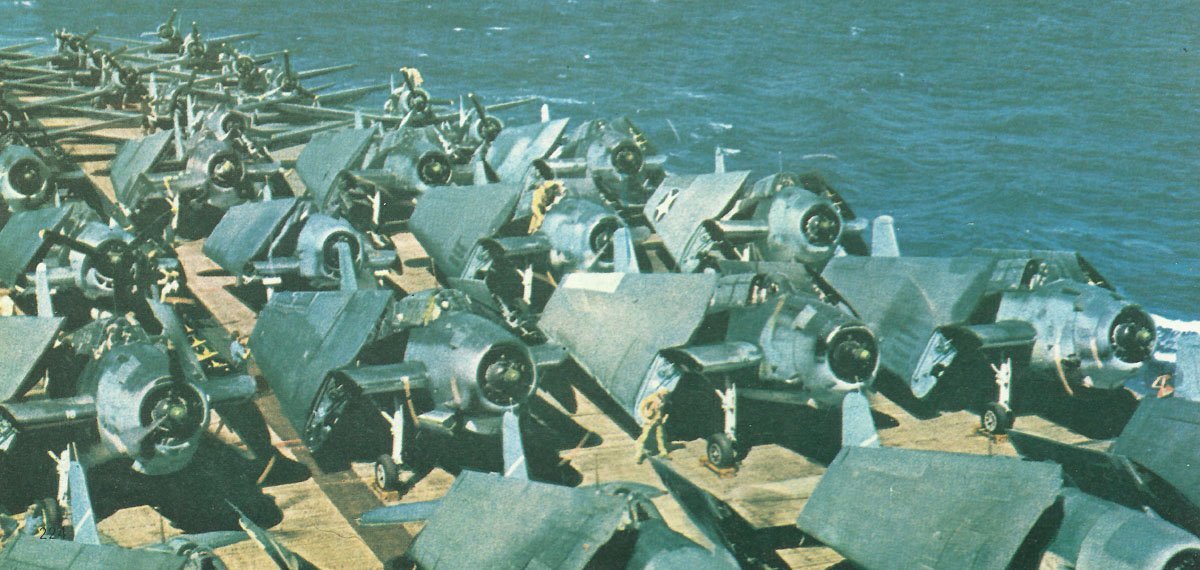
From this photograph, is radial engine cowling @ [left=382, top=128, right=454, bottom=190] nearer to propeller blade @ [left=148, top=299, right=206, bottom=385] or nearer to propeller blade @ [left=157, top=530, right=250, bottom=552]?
propeller blade @ [left=148, top=299, right=206, bottom=385]

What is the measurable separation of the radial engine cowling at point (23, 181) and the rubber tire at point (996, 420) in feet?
104

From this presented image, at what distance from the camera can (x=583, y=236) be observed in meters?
31.1

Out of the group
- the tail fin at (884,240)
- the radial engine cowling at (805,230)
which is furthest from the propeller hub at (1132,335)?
the radial engine cowling at (805,230)

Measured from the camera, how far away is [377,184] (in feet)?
126

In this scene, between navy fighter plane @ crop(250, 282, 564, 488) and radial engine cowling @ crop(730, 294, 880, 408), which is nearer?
navy fighter plane @ crop(250, 282, 564, 488)

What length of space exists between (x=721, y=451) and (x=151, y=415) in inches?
486

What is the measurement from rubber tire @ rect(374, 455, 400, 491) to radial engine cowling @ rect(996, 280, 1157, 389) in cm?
1598

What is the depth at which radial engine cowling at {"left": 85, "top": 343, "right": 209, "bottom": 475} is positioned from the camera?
2070 centimetres

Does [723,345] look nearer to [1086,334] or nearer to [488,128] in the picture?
[1086,334]

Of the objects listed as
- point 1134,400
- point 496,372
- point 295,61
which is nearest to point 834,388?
point 496,372

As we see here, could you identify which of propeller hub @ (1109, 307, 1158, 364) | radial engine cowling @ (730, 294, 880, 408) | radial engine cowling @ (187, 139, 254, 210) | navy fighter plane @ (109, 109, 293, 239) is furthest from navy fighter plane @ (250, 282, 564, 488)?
radial engine cowling @ (187, 139, 254, 210)

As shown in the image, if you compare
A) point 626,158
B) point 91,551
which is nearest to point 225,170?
point 626,158

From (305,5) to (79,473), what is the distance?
415ft

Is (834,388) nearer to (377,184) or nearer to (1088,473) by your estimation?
(1088,473)
